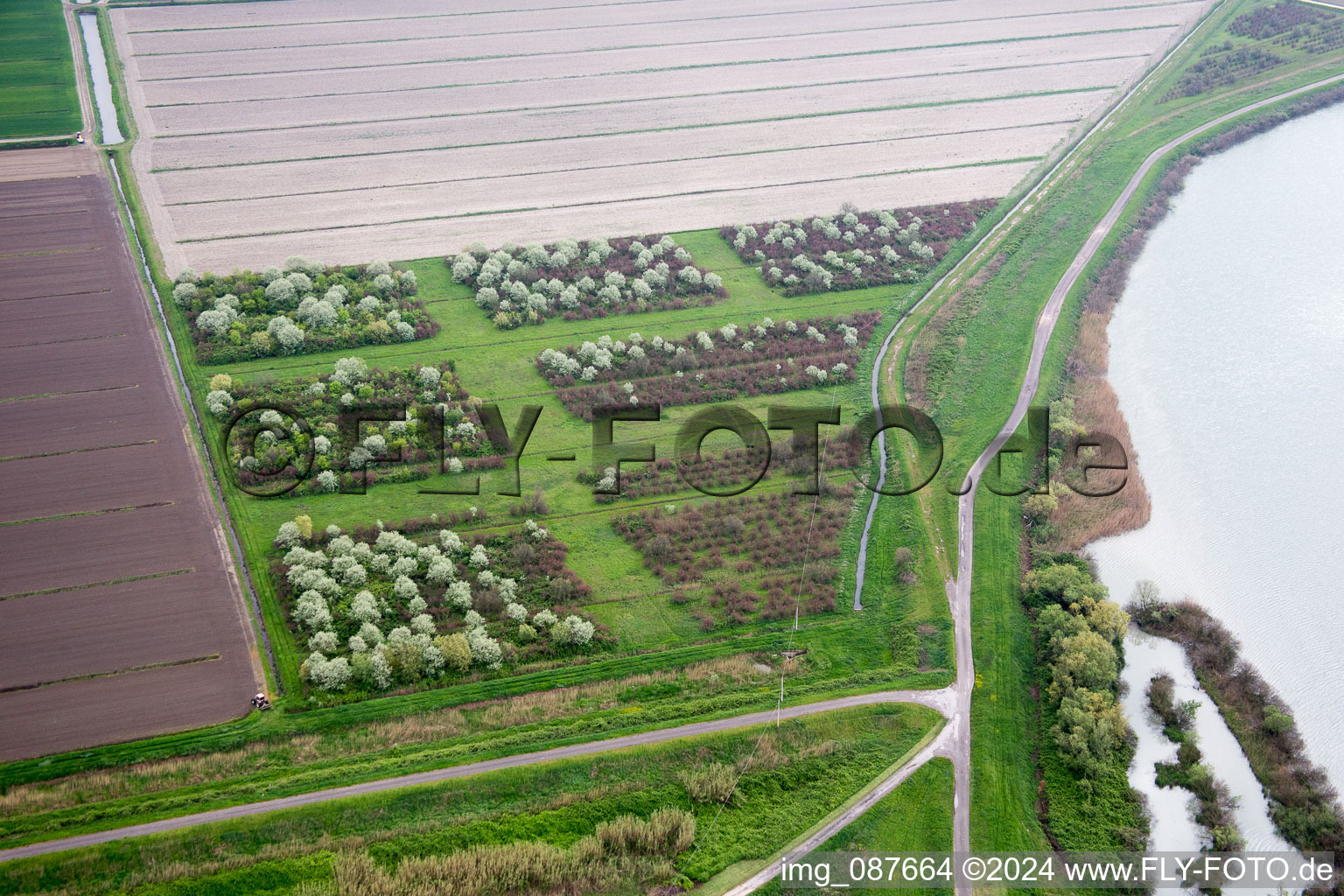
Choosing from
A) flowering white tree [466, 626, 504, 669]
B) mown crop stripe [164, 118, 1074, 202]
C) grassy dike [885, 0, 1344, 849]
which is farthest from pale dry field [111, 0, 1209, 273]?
flowering white tree [466, 626, 504, 669]


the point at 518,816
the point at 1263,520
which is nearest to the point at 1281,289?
the point at 1263,520

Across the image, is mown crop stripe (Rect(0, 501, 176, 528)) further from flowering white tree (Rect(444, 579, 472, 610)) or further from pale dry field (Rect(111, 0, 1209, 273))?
pale dry field (Rect(111, 0, 1209, 273))

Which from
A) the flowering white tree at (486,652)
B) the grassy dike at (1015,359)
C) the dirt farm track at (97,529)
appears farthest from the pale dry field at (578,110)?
the flowering white tree at (486,652)

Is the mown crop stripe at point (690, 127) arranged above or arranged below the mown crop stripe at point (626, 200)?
above

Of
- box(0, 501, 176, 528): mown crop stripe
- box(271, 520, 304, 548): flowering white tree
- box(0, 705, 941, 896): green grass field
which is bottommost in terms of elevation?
box(0, 705, 941, 896): green grass field

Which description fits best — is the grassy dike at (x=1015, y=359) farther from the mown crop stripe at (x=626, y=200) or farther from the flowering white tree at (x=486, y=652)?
the flowering white tree at (x=486, y=652)

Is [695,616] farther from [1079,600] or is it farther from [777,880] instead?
[1079,600]
